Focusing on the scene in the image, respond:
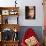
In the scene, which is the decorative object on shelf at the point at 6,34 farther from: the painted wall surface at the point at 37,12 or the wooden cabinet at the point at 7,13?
the painted wall surface at the point at 37,12

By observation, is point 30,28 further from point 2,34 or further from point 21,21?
point 2,34

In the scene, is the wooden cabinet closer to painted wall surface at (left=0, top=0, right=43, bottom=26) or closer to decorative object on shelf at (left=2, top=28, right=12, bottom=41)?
painted wall surface at (left=0, top=0, right=43, bottom=26)

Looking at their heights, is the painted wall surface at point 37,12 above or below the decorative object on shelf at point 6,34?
above

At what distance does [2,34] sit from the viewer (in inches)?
210

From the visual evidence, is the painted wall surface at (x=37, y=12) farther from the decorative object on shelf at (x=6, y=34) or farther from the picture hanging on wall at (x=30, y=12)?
the decorative object on shelf at (x=6, y=34)

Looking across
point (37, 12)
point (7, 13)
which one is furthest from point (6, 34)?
point (37, 12)

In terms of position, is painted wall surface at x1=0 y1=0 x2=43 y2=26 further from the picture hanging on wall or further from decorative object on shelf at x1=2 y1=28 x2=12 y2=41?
decorative object on shelf at x1=2 y1=28 x2=12 y2=41

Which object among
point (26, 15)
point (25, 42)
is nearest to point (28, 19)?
point (26, 15)

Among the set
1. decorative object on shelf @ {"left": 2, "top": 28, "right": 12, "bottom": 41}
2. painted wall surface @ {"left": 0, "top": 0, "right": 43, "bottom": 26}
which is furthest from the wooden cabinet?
decorative object on shelf @ {"left": 2, "top": 28, "right": 12, "bottom": 41}

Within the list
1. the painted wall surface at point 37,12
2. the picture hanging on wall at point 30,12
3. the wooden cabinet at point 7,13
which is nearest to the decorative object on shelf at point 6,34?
the wooden cabinet at point 7,13

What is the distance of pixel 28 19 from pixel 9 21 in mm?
656

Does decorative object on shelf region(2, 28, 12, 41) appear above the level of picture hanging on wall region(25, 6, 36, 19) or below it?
below

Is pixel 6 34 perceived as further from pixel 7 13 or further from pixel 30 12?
pixel 30 12

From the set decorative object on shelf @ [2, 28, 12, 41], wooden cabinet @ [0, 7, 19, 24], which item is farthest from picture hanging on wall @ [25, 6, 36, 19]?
decorative object on shelf @ [2, 28, 12, 41]
